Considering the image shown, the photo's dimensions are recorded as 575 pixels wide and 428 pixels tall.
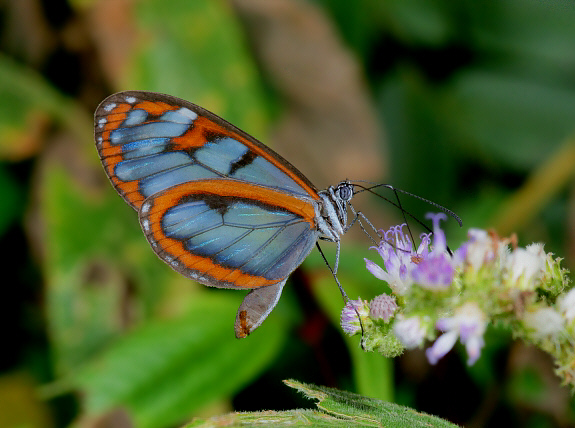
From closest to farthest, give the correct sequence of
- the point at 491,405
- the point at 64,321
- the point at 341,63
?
the point at 491,405, the point at 64,321, the point at 341,63

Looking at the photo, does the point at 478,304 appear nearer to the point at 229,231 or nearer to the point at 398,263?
the point at 398,263

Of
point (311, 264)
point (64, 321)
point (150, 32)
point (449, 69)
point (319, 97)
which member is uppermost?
point (449, 69)

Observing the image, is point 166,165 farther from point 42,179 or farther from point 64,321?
point 42,179

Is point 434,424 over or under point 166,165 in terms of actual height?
under

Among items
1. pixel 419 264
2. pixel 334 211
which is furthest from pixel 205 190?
pixel 419 264

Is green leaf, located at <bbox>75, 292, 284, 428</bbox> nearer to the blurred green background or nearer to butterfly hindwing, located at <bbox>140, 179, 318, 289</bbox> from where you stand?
the blurred green background

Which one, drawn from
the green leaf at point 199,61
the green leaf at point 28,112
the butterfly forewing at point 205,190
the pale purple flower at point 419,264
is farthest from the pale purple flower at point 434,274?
the green leaf at point 28,112

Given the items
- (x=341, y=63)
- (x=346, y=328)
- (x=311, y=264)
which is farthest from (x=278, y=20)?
(x=346, y=328)
